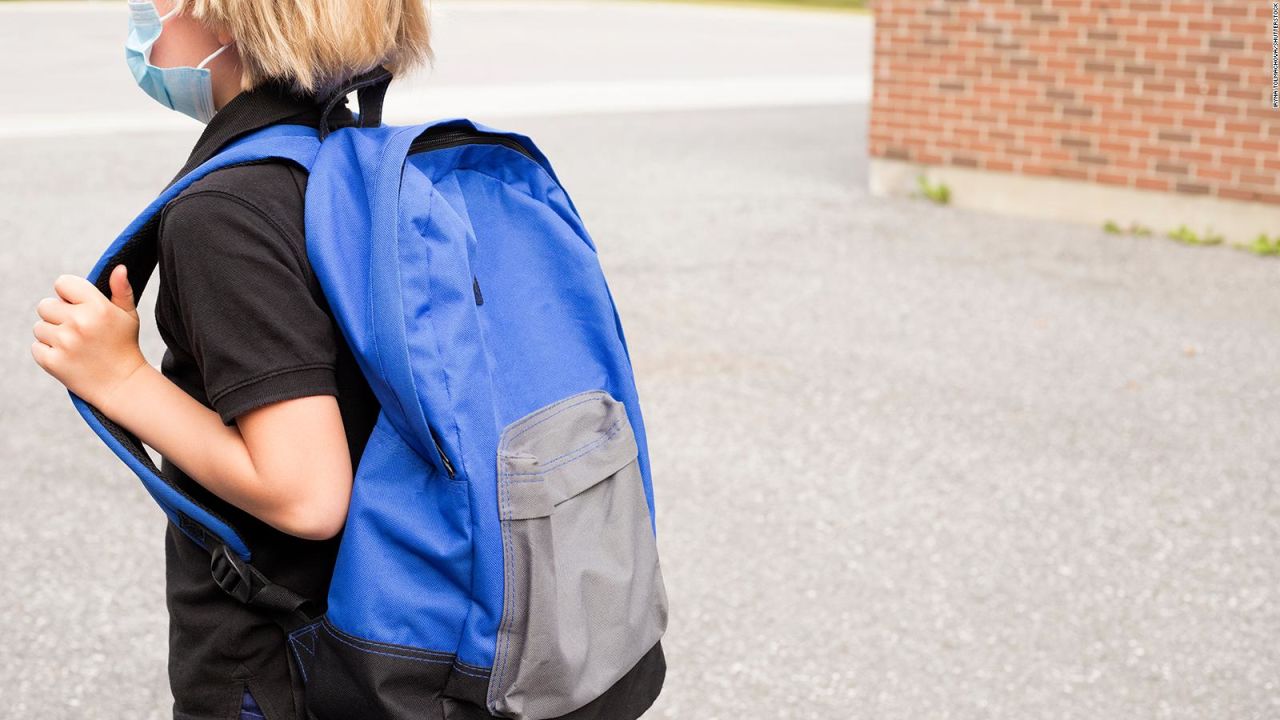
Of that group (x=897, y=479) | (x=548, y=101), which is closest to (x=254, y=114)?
(x=897, y=479)

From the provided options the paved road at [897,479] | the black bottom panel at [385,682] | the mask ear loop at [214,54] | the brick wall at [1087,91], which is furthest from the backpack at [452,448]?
the brick wall at [1087,91]

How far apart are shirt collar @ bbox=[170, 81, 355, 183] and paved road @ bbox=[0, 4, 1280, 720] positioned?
2.08m

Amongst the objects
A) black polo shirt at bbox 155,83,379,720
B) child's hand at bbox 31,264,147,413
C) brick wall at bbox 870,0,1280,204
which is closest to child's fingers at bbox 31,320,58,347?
child's hand at bbox 31,264,147,413

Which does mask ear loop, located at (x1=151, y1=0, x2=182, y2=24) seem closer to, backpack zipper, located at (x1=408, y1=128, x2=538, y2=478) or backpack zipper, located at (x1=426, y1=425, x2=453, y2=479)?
backpack zipper, located at (x1=408, y1=128, x2=538, y2=478)

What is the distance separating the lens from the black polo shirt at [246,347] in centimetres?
141

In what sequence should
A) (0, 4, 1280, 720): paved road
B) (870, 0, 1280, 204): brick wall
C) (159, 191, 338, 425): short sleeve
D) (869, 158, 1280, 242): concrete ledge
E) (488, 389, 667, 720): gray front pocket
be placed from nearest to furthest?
(159, 191, 338, 425): short sleeve → (488, 389, 667, 720): gray front pocket → (0, 4, 1280, 720): paved road → (870, 0, 1280, 204): brick wall → (869, 158, 1280, 242): concrete ledge

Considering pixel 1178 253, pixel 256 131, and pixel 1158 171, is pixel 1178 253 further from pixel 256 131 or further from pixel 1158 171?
pixel 256 131

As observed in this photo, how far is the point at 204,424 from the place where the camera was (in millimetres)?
1519

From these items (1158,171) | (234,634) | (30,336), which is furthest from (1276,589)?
(30,336)

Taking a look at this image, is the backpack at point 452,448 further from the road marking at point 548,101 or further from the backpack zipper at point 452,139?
the road marking at point 548,101

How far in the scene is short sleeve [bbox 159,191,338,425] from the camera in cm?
141

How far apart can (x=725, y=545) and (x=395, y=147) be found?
274 cm

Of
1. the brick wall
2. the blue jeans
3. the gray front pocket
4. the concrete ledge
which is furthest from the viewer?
the concrete ledge

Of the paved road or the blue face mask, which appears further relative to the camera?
the paved road
